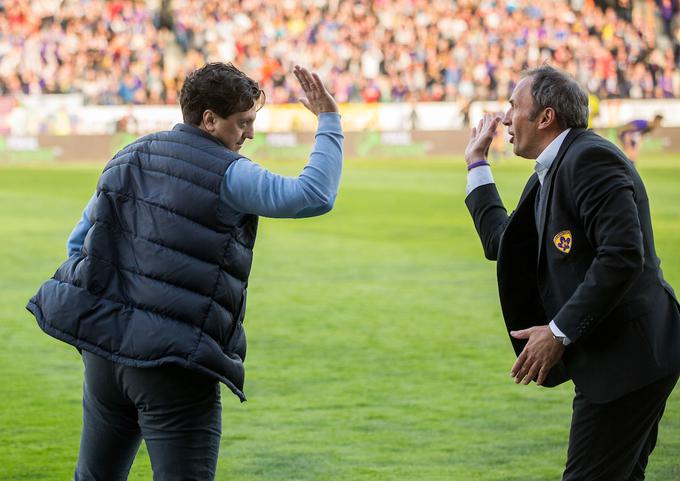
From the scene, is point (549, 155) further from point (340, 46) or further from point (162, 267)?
point (340, 46)

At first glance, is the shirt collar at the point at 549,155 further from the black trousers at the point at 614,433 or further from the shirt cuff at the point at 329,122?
the black trousers at the point at 614,433

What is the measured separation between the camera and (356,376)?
8617 mm

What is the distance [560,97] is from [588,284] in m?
0.67

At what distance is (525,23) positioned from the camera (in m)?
43.2

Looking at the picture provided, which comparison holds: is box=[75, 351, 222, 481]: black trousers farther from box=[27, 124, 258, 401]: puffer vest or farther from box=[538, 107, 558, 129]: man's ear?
box=[538, 107, 558, 129]: man's ear

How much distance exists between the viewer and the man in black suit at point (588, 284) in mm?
3766

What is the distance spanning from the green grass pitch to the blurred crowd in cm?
2061

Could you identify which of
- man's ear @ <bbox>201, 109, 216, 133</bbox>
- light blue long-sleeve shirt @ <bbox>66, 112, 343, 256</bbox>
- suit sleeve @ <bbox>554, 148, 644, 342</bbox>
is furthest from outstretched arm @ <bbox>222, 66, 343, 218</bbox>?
suit sleeve @ <bbox>554, 148, 644, 342</bbox>

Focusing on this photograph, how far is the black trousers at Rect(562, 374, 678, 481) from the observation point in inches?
154

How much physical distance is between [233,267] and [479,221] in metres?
1.15

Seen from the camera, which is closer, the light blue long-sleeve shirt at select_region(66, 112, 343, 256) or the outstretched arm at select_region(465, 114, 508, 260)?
the light blue long-sleeve shirt at select_region(66, 112, 343, 256)

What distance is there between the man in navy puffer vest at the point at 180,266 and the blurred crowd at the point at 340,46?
32676mm

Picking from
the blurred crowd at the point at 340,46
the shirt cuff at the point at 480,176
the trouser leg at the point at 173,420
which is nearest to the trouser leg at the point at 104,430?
the trouser leg at the point at 173,420

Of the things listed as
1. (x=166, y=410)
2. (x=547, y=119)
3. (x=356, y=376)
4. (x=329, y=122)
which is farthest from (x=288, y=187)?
(x=356, y=376)
